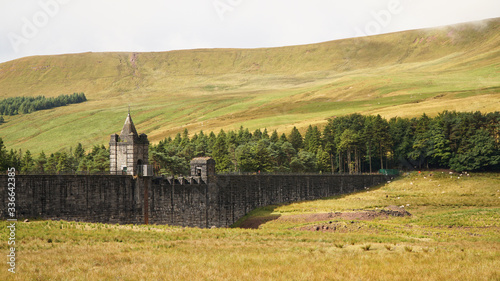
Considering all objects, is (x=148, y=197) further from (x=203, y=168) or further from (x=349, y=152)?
(x=349, y=152)

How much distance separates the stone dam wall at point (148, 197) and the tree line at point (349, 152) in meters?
22.5

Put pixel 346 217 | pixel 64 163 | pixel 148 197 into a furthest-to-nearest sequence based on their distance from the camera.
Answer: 1. pixel 64 163
2. pixel 346 217
3. pixel 148 197

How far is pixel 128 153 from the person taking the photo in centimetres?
5688

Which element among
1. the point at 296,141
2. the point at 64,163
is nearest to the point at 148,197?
the point at 64,163

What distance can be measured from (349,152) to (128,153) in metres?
70.0

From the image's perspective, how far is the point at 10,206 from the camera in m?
43.9

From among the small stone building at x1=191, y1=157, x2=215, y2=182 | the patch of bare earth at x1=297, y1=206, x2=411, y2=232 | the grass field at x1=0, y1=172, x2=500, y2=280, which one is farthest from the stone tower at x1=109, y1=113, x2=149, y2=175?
the patch of bare earth at x1=297, y1=206, x2=411, y2=232

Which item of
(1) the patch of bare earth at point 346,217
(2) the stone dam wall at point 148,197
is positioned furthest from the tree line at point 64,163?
(1) the patch of bare earth at point 346,217

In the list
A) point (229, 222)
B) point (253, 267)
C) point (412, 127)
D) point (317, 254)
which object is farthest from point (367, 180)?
point (253, 267)

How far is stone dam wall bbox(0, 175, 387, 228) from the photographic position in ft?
150

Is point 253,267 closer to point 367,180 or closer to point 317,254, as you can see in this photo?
point 317,254

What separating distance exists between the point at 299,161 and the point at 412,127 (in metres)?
31.2

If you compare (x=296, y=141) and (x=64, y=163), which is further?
(x=296, y=141)

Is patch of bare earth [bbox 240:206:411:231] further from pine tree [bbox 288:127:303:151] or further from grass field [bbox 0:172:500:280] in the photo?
pine tree [bbox 288:127:303:151]
